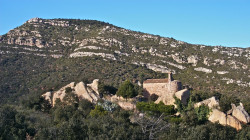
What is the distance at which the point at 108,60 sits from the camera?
3031 inches

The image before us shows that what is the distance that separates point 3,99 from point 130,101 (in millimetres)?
26022

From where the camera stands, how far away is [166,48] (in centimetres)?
8881

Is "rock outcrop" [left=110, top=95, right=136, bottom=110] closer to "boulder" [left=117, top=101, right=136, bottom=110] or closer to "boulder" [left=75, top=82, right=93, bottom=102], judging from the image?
"boulder" [left=117, top=101, right=136, bottom=110]

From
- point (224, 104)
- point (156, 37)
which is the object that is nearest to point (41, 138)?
point (224, 104)

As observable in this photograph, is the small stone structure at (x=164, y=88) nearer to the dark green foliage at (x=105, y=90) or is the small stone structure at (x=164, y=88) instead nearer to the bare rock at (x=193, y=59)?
the dark green foliage at (x=105, y=90)

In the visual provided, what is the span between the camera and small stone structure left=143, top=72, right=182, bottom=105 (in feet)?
142

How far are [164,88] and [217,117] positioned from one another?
12.2 metres

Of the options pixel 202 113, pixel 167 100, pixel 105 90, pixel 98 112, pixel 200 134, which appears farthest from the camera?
pixel 105 90

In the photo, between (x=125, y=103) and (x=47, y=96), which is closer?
(x=125, y=103)

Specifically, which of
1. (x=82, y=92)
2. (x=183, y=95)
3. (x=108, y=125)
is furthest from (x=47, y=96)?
(x=108, y=125)

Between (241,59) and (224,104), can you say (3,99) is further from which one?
A: (241,59)

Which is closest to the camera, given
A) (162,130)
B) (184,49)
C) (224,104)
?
(162,130)

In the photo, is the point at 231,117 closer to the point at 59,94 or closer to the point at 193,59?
the point at 59,94

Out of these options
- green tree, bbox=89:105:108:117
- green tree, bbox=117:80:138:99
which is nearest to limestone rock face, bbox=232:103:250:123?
green tree, bbox=117:80:138:99
